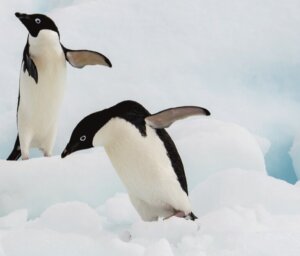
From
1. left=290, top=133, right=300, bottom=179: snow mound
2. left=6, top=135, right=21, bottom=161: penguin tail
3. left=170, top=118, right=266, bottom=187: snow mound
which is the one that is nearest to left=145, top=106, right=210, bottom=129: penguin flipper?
left=170, top=118, right=266, bottom=187: snow mound

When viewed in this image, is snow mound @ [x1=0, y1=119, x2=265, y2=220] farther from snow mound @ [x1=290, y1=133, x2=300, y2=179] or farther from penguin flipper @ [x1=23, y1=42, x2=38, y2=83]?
snow mound @ [x1=290, y1=133, x2=300, y2=179]

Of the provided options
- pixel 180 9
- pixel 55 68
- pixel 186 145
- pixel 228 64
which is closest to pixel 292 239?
pixel 186 145

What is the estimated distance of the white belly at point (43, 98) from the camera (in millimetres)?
2781

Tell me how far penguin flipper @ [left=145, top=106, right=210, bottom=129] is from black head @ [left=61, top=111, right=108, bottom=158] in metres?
0.12

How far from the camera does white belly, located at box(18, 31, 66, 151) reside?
2781 mm

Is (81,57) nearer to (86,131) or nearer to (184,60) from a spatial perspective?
(86,131)

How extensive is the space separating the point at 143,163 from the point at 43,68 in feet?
2.92

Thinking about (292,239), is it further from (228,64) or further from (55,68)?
(228,64)

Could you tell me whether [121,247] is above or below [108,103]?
above

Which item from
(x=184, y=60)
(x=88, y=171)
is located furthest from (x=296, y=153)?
(x=88, y=171)

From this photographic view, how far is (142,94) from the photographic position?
12.6 feet

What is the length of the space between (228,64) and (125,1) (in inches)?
27.6

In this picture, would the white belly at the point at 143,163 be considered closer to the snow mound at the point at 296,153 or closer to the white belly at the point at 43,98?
the white belly at the point at 43,98

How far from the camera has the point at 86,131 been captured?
Result: 2.06 m
